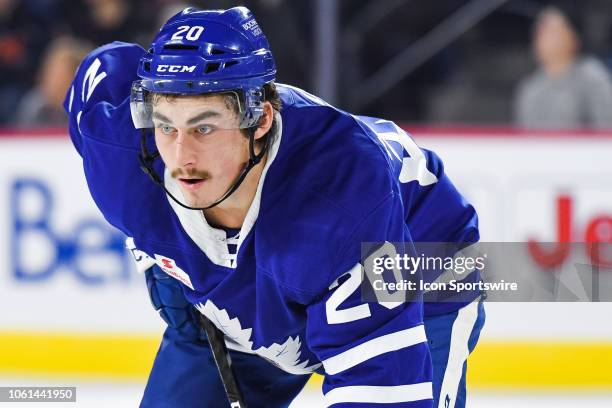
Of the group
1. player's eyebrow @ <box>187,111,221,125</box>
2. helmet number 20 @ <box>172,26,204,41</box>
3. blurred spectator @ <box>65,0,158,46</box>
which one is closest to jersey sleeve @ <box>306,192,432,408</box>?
player's eyebrow @ <box>187,111,221,125</box>

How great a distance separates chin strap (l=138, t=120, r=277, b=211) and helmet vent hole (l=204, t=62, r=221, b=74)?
123mm

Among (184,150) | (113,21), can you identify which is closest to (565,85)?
(113,21)

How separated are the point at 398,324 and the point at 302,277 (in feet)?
0.61

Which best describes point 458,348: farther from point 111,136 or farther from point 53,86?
point 53,86

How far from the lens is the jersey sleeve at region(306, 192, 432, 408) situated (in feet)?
6.32

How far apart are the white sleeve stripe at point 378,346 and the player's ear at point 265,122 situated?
0.42 meters

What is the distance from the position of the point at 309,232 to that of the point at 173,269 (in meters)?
0.45

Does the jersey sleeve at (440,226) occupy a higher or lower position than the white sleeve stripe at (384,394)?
higher

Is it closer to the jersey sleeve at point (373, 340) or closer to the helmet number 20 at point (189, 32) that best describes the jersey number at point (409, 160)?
the jersey sleeve at point (373, 340)

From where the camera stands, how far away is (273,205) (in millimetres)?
2023

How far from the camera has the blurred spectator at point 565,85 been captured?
459 centimetres

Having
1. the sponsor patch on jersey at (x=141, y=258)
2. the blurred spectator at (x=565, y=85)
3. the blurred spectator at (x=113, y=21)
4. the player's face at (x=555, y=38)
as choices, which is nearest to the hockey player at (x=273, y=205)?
the sponsor patch on jersey at (x=141, y=258)

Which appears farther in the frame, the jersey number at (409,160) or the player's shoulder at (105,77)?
the player's shoulder at (105,77)

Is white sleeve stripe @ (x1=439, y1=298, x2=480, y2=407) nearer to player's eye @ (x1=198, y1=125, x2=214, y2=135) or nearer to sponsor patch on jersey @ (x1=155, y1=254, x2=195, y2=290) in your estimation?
sponsor patch on jersey @ (x1=155, y1=254, x2=195, y2=290)
